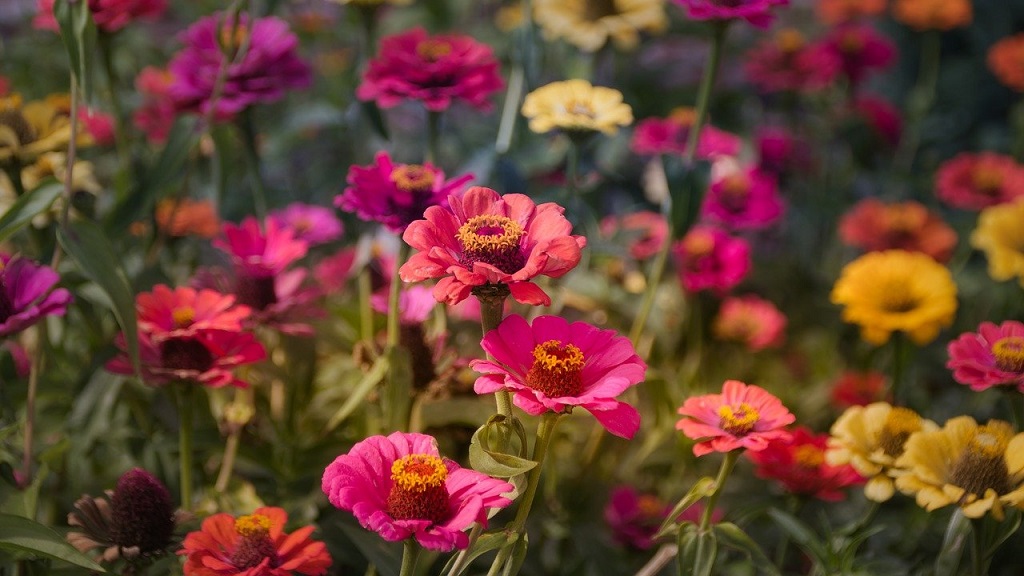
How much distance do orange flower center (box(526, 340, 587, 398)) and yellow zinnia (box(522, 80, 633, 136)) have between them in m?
0.32

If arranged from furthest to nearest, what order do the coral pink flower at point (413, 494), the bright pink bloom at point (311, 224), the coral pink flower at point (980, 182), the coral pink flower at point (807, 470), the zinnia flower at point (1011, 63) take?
the zinnia flower at point (1011, 63)
the coral pink flower at point (980, 182)
the bright pink bloom at point (311, 224)
the coral pink flower at point (807, 470)
the coral pink flower at point (413, 494)

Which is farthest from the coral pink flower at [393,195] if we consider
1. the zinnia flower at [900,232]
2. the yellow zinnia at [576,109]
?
the zinnia flower at [900,232]

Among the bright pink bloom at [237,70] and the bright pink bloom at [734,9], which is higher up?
the bright pink bloom at [734,9]

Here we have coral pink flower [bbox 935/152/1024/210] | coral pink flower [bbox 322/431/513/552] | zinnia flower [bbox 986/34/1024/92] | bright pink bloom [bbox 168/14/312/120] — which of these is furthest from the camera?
zinnia flower [bbox 986/34/1024/92]

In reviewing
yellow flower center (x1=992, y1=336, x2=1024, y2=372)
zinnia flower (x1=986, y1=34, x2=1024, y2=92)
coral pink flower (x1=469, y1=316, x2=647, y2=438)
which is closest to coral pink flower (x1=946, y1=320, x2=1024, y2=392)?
yellow flower center (x1=992, y1=336, x2=1024, y2=372)

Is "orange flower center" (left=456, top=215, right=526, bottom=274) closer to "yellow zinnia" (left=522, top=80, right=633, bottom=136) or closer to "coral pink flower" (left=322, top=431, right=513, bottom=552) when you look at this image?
"coral pink flower" (left=322, top=431, right=513, bottom=552)

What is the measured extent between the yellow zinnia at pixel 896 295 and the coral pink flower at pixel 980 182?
0.47m

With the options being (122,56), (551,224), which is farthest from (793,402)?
(122,56)

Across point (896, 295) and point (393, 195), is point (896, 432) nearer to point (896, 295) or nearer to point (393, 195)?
point (896, 295)

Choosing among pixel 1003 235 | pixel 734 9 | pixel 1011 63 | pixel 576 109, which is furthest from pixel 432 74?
pixel 1011 63

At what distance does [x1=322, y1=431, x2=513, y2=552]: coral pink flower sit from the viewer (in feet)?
1.74

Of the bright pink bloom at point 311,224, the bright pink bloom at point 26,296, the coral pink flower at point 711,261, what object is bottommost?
the coral pink flower at point 711,261

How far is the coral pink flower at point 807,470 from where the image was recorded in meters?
0.81

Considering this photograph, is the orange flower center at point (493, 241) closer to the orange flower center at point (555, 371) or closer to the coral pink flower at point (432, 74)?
the orange flower center at point (555, 371)
